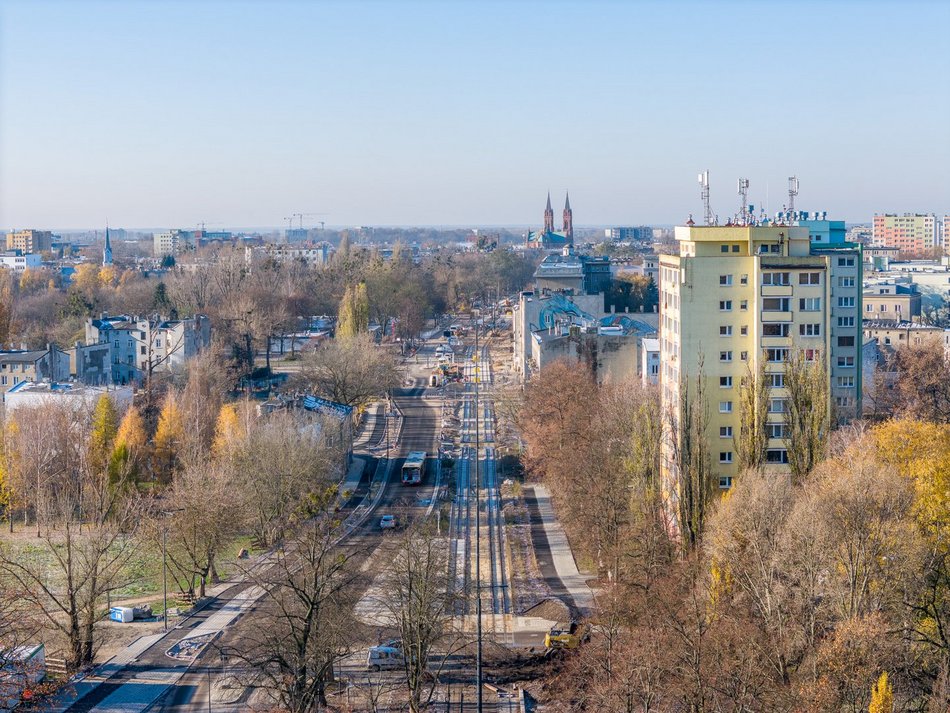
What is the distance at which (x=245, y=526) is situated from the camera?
20484 mm

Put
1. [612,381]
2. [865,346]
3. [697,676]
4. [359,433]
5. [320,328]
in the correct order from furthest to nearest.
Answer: [320,328], [865,346], [359,433], [612,381], [697,676]

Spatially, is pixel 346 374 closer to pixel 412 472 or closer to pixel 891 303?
pixel 412 472

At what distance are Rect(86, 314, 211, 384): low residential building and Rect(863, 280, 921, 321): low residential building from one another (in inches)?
1139

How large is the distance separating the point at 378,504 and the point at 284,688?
11.4m

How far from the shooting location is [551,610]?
56.7ft

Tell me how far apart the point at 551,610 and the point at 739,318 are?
6170 millimetres

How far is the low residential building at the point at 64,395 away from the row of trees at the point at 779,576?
14.9 meters

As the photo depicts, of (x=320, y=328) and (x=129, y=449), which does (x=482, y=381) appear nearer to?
(x=320, y=328)

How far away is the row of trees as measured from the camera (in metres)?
11.8

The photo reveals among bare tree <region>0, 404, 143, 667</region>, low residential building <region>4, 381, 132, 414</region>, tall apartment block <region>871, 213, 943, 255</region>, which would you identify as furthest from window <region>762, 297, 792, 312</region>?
tall apartment block <region>871, 213, 943, 255</region>

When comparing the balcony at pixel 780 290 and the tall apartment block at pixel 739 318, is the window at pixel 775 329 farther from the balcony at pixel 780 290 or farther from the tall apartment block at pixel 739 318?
the balcony at pixel 780 290

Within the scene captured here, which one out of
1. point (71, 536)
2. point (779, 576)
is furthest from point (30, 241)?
point (779, 576)

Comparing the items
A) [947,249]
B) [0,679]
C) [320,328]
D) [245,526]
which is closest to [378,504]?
[245,526]

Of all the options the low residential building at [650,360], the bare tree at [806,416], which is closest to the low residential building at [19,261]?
the low residential building at [650,360]
